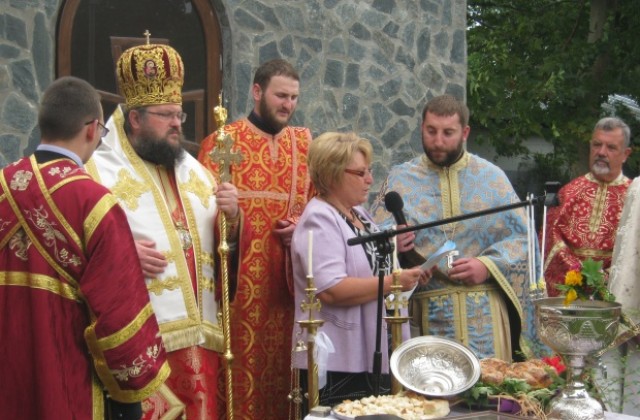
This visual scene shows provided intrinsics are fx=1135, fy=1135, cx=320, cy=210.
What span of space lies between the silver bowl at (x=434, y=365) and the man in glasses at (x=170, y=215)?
3.41 feet

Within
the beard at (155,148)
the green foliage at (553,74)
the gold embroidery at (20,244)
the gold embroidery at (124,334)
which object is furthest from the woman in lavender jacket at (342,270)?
the green foliage at (553,74)

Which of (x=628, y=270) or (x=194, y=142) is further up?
(x=194, y=142)

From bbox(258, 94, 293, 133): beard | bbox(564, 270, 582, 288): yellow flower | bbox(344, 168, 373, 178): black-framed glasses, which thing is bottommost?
bbox(564, 270, 582, 288): yellow flower

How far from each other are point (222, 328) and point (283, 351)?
74 cm

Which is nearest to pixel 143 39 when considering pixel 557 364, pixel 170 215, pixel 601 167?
pixel 170 215

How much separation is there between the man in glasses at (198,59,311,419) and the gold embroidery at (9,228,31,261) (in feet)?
5.90

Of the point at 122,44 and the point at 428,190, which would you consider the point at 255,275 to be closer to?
the point at 428,190

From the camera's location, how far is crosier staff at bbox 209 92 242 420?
5129 mm

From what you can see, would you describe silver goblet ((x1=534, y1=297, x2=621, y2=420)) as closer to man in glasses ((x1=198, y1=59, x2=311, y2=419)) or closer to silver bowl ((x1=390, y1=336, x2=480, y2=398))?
silver bowl ((x1=390, y1=336, x2=480, y2=398))

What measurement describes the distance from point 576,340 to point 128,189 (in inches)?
84.1

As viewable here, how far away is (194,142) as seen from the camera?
8.27 metres

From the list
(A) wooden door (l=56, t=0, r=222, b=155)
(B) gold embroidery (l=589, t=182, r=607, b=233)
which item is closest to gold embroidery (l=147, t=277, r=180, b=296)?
(A) wooden door (l=56, t=0, r=222, b=155)

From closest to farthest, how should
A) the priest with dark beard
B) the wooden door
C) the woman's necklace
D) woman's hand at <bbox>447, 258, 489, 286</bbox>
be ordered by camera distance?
the woman's necklace → woman's hand at <bbox>447, 258, 489, 286</bbox> → the priest with dark beard → the wooden door

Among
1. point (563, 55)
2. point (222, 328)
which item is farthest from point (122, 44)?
point (563, 55)
